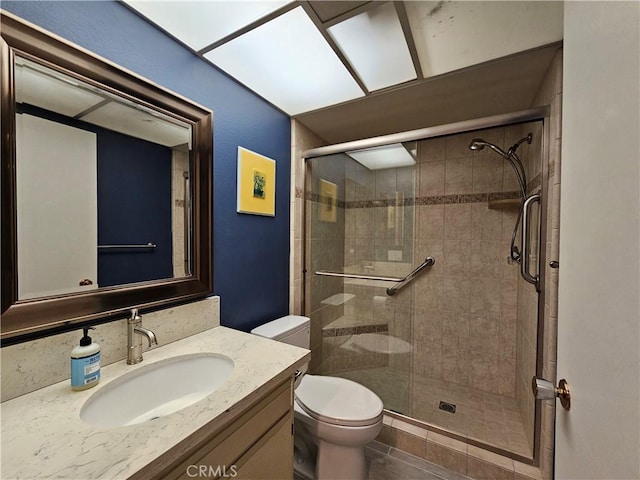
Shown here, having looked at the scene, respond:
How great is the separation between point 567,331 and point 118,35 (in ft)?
5.40

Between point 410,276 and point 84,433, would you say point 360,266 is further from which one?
point 84,433

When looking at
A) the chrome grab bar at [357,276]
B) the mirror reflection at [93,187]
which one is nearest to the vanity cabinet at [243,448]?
the mirror reflection at [93,187]

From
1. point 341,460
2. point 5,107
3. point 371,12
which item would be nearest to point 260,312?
point 341,460

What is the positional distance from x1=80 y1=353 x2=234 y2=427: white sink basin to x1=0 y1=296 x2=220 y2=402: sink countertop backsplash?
13 centimetres

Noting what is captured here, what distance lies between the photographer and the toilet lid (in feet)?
3.92

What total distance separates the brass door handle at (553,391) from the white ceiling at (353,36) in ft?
4.23

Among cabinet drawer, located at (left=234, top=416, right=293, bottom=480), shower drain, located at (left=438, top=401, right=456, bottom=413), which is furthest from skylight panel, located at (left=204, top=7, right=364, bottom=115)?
shower drain, located at (left=438, top=401, right=456, bottom=413)

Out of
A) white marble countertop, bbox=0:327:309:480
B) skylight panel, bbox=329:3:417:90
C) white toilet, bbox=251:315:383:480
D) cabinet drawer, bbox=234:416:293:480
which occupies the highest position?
skylight panel, bbox=329:3:417:90

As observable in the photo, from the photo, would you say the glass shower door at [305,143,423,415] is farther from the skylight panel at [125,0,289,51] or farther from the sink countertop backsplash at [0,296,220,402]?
the sink countertop backsplash at [0,296,220,402]

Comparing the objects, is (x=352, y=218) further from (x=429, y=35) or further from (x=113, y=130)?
(x=113, y=130)

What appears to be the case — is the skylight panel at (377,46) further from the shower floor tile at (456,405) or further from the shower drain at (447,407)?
the shower drain at (447,407)

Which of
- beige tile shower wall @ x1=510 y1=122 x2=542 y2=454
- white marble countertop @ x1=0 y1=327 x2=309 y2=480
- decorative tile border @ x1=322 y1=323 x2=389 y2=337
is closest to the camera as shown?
white marble countertop @ x1=0 y1=327 x2=309 y2=480

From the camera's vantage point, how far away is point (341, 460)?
1215 mm

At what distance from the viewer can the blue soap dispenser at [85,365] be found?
71 centimetres
